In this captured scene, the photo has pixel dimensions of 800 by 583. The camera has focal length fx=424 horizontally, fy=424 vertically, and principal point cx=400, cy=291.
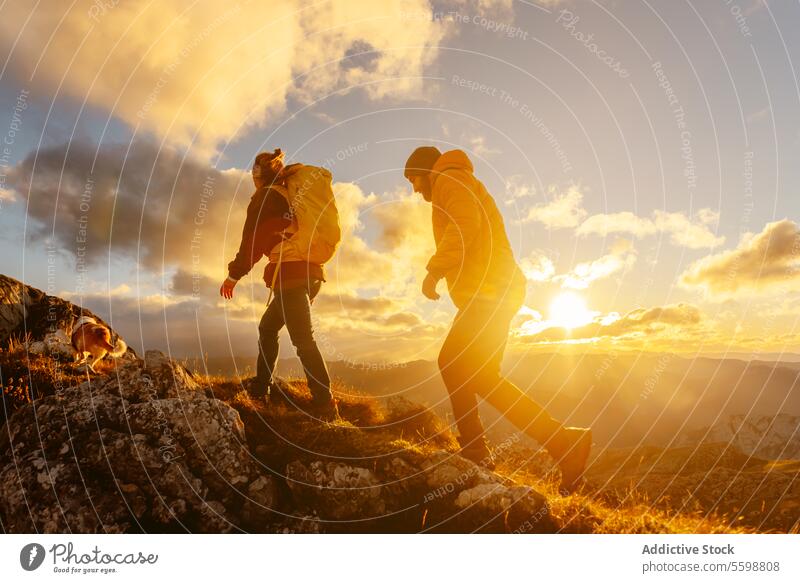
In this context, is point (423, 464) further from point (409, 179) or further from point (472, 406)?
point (409, 179)

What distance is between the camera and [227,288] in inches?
253

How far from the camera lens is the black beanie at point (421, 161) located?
A: 20.4 feet

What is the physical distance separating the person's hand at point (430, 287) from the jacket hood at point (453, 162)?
152 centimetres

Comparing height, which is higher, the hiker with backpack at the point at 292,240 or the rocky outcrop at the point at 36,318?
the hiker with backpack at the point at 292,240

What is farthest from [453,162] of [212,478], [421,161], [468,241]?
[212,478]

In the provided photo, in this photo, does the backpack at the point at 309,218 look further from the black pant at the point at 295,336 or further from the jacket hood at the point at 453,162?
the jacket hood at the point at 453,162

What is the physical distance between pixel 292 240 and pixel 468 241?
2.75 meters

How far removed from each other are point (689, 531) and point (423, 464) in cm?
333

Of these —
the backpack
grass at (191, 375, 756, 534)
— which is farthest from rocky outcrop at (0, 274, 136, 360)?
the backpack

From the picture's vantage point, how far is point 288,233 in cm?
659

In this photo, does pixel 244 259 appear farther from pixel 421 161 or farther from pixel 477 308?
pixel 477 308

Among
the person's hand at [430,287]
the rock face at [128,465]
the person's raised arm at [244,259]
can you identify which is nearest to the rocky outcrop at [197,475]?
the rock face at [128,465]

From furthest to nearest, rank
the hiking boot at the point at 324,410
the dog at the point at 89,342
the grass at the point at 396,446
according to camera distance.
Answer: the dog at the point at 89,342, the hiking boot at the point at 324,410, the grass at the point at 396,446
